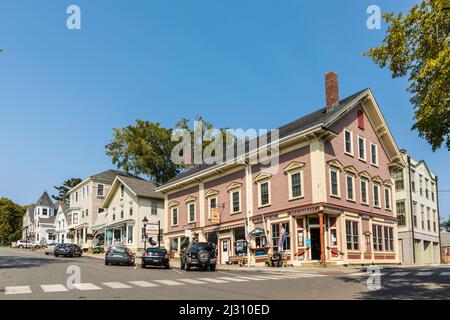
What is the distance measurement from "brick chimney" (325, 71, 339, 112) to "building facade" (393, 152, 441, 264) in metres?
12.4

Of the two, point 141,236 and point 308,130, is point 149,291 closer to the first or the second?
point 308,130

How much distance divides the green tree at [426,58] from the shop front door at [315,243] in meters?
14.3

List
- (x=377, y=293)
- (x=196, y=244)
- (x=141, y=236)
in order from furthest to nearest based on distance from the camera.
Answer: (x=141, y=236)
(x=196, y=244)
(x=377, y=293)

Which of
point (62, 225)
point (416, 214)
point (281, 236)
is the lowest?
point (281, 236)

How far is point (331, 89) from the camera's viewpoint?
3659 cm

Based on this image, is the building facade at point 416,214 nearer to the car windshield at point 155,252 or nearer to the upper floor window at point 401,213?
the upper floor window at point 401,213

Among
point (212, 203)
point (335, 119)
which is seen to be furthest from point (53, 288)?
point (212, 203)

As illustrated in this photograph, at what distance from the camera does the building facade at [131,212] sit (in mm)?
56094

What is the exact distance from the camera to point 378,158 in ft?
127

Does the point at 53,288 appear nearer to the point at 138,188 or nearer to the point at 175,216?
the point at 175,216

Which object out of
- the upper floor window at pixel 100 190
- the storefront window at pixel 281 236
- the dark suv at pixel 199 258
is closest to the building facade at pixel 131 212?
the upper floor window at pixel 100 190

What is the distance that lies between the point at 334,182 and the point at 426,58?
1604 centimetres
